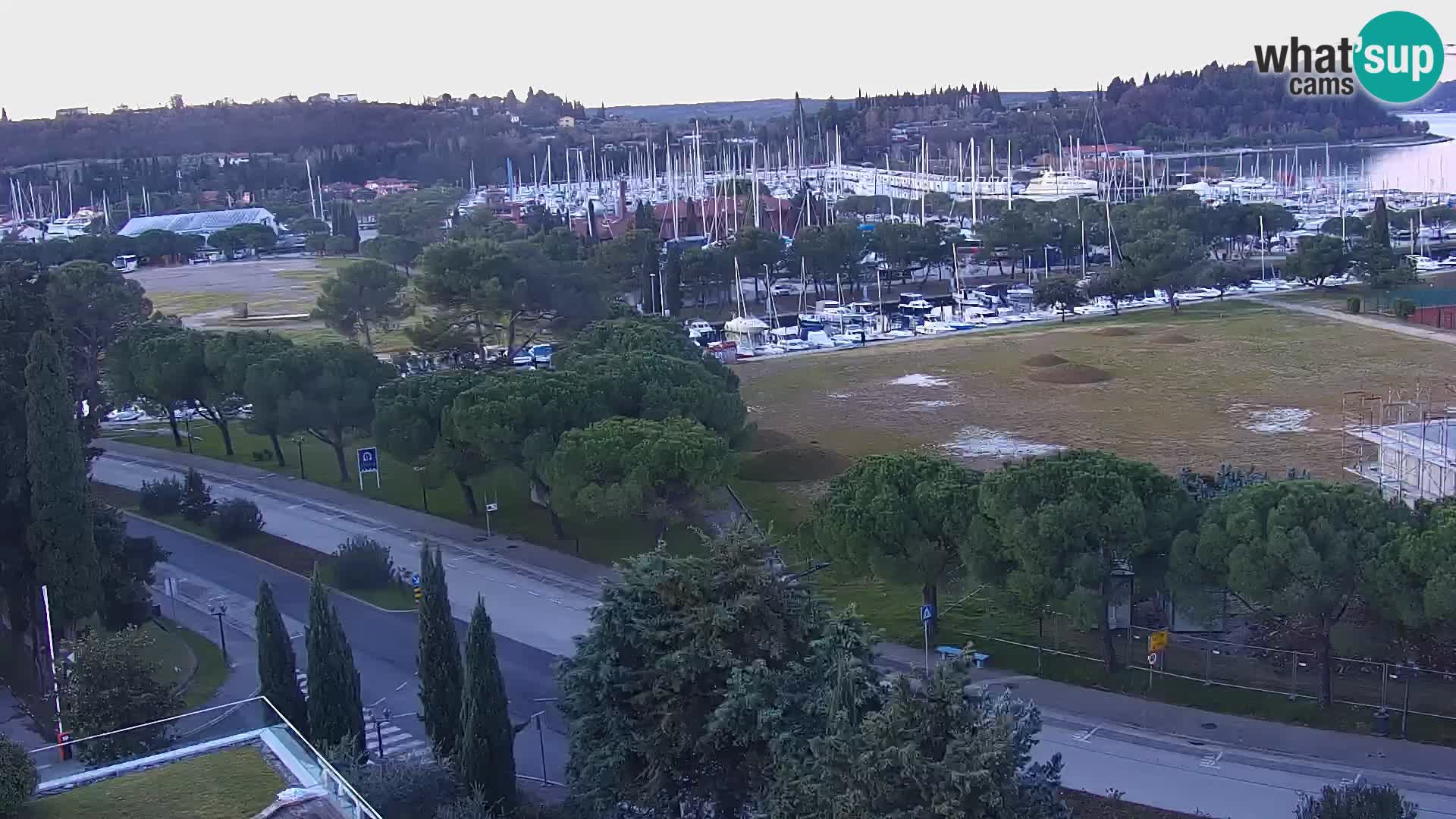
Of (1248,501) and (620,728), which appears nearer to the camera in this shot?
(620,728)

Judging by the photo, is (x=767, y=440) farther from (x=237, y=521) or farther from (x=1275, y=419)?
(x=237, y=521)

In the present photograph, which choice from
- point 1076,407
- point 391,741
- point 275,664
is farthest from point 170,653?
point 1076,407

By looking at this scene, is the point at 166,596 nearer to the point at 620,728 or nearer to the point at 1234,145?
the point at 620,728

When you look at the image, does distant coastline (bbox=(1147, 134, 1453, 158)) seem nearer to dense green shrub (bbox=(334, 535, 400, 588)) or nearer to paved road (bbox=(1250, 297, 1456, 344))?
paved road (bbox=(1250, 297, 1456, 344))

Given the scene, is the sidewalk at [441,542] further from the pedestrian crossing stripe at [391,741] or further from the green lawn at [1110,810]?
the green lawn at [1110,810]

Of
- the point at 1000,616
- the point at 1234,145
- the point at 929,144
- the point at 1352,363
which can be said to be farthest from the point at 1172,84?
the point at 1000,616

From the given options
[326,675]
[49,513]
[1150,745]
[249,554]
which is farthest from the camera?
[249,554]

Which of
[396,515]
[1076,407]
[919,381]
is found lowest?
[396,515]
